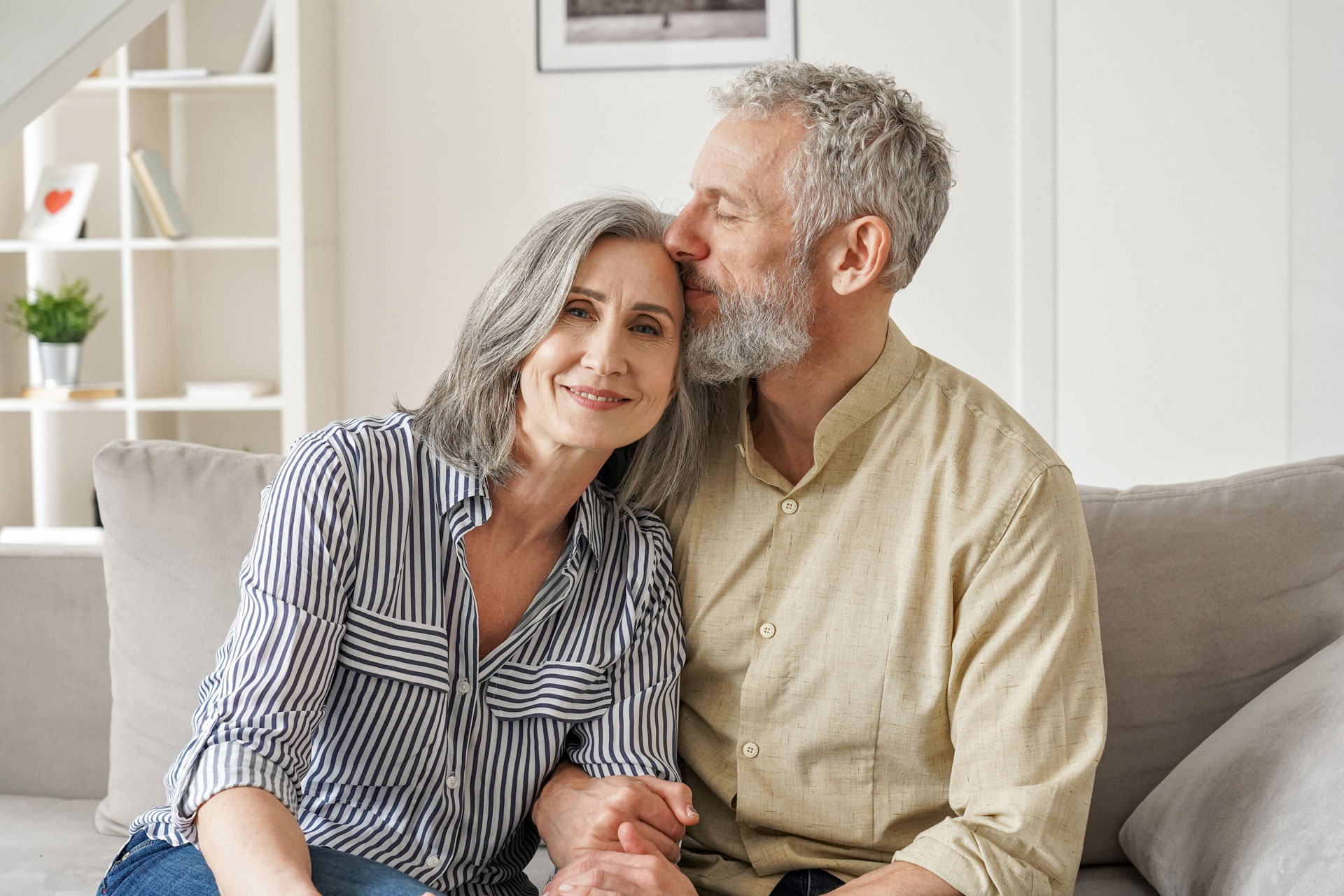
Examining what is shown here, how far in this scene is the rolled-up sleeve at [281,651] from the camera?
3.83ft

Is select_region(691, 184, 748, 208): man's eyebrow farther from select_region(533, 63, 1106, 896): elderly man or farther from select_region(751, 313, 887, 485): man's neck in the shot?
select_region(751, 313, 887, 485): man's neck

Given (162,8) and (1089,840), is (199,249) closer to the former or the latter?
(162,8)

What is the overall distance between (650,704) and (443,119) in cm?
264

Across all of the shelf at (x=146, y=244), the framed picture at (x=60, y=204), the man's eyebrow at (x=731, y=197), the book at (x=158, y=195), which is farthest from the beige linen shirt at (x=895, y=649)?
the framed picture at (x=60, y=204)

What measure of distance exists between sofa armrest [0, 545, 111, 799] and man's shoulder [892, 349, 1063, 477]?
1.26m

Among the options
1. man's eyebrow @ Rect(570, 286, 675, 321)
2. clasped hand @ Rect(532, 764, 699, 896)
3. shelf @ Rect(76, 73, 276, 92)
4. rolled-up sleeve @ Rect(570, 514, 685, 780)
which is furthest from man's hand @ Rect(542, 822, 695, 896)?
shelf @ Rect(76, 73, 276, 92)

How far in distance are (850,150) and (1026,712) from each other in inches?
27.3

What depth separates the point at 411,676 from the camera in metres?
1.29

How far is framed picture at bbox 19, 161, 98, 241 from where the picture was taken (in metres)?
3.67

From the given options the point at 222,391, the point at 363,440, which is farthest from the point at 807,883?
the point at 222,391

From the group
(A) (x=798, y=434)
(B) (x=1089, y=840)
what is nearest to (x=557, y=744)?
(A) (x=798, y=434)

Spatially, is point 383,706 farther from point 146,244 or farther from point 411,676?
point 146,244

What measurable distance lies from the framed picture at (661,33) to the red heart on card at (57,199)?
5.02 ft

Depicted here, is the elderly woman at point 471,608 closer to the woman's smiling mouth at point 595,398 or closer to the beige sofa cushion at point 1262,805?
the woman's smiling mouth at point 595,398
